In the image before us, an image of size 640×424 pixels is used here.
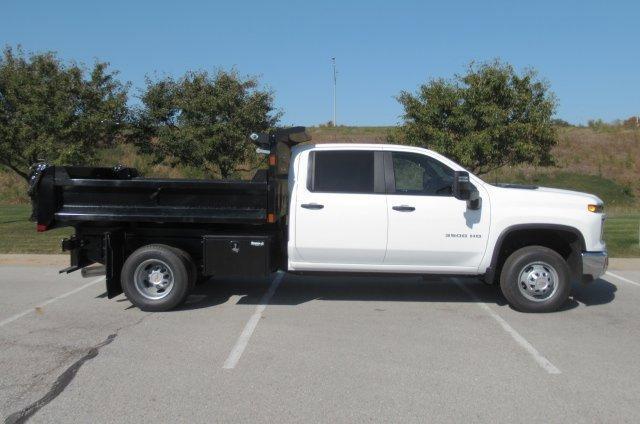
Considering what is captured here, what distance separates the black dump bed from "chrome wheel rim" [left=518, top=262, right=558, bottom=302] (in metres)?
3.05

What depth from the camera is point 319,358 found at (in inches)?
225

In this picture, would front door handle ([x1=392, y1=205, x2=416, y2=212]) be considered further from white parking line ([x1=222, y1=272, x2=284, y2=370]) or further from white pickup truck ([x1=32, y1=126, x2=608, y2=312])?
white parking line ([x1=222, y1=272, x2=284, y2=370])

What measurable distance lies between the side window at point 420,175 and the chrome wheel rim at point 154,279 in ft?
9.84

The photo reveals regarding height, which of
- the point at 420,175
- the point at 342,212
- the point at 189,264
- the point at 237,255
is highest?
the point at 420,175

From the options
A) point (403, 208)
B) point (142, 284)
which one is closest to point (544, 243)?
point (403, 208)

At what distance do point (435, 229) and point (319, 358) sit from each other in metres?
2.47

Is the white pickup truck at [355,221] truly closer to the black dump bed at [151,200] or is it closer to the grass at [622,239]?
the black dump bed at [151,200]

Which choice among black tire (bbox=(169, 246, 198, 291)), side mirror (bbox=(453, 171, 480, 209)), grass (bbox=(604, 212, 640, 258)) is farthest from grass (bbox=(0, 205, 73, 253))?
grass (bbox=(604, 212, 640, 258))

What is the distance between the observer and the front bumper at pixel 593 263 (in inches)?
290

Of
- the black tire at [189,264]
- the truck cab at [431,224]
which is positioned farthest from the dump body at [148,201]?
the truck cab at [431,224]

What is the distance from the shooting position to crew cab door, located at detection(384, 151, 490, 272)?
24.3 ft

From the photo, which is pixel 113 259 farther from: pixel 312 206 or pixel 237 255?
pixel 312 206

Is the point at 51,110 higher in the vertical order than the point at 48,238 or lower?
higher

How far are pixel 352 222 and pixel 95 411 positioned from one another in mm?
3805
